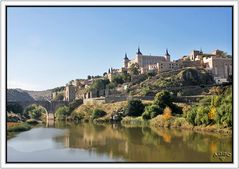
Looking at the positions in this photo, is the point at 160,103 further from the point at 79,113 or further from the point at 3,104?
the point at 3,104

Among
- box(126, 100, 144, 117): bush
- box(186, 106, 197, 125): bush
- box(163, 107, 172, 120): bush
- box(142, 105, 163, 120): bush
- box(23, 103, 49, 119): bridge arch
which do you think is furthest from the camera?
box(23, 103, 49, 119): bridge arch

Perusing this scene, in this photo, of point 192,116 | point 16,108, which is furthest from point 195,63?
point 192,116

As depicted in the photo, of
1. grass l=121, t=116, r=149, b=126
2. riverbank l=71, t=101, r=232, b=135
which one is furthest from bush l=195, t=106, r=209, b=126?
grass l=121, t=116, r=149, b=126

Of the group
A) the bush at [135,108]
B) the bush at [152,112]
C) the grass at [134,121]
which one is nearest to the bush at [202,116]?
the bush at [152,112]

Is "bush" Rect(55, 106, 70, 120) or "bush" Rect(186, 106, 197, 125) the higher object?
"bush" Rect(186, 106, 197, 125)

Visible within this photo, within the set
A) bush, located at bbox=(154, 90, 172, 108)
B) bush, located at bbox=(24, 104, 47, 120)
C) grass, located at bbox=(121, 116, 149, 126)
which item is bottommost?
bush, located at bbox=(24, 104, 47, 120)

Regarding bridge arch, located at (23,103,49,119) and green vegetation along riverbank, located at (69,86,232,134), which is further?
bridge arch, located at (23,103,49,119)

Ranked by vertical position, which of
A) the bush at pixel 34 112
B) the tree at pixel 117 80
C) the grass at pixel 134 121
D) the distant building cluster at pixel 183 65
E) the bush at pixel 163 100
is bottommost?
the bush at pixel 34 112

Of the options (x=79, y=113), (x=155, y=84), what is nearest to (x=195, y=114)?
(x=79, y=113)

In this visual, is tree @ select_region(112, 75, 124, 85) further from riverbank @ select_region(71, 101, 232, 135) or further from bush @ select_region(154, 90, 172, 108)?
bush @ select_region(154, 90, 172, 108)

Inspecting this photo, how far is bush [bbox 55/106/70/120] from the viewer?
143 feet

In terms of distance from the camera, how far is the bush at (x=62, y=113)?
4368 cm

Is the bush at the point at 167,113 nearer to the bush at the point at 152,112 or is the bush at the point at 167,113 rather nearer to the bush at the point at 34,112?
the bush at the point at 152,112

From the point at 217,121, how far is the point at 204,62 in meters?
44.0
